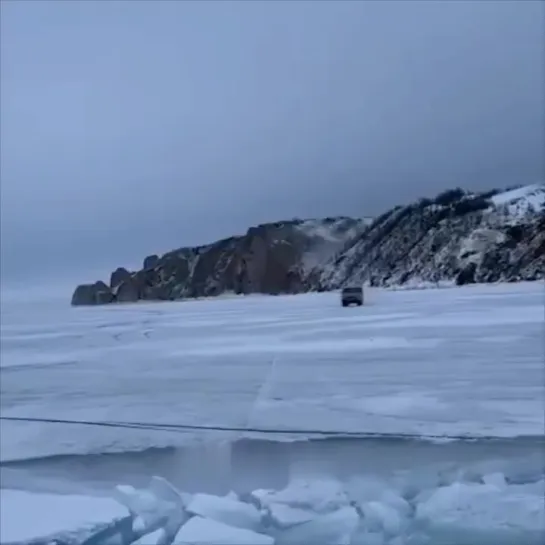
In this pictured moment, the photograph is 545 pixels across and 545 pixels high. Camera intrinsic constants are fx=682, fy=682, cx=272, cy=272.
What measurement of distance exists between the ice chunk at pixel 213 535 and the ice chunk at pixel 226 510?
0.01 meters

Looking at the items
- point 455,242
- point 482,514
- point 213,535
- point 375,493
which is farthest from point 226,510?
point 455,242

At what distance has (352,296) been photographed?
4.79 ft

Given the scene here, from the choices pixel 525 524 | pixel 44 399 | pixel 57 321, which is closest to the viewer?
A: pixel 525 524

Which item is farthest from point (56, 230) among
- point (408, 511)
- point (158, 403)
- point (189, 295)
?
point (408, 511)

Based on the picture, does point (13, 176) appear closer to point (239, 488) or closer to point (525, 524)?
point (239, 488)

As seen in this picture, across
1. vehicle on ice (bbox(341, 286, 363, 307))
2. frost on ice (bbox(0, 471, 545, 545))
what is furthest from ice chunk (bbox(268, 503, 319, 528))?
vehicle on ice (bbox(341, 286, 363, 307))

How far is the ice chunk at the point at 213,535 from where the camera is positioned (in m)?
1.31

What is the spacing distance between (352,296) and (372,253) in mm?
101

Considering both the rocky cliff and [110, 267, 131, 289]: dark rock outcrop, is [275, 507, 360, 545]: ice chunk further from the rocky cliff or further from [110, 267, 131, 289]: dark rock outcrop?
[110, 267, 131, 289]: dark rock outcrop

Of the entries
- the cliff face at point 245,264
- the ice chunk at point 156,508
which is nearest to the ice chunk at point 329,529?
the ice chunk at point 156,508

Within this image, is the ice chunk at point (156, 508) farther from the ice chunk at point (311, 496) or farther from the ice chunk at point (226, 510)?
the ice chunk at point (311, 496)

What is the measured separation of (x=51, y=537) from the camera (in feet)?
4.47

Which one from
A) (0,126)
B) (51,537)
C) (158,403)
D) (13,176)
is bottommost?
(51,537)

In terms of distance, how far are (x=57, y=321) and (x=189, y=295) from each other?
34 centimetres
